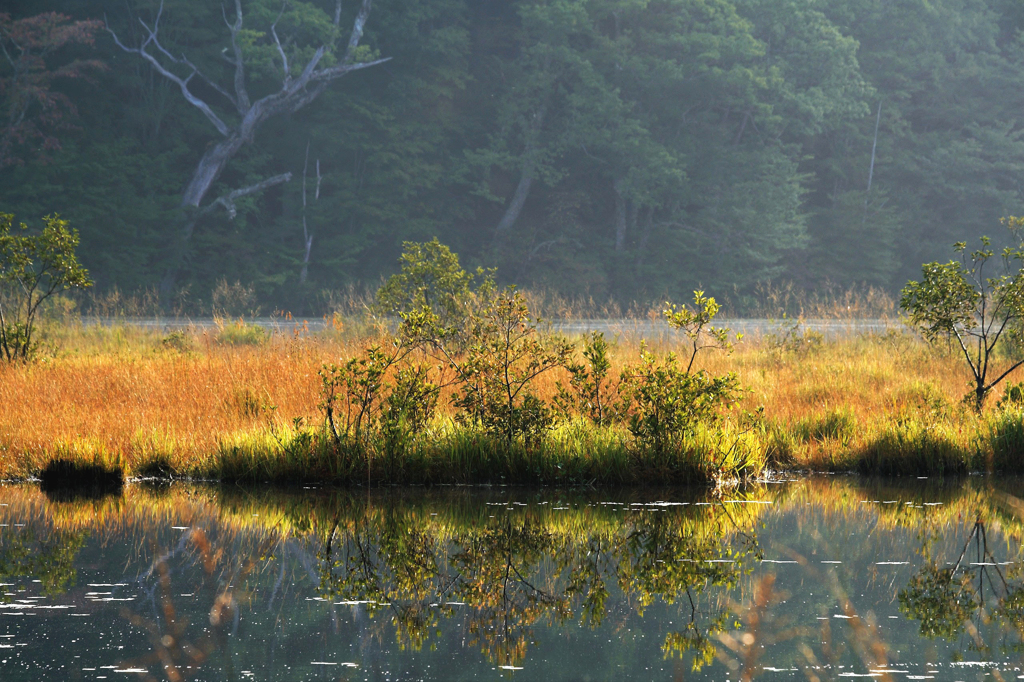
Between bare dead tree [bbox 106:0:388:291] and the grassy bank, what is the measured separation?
72.6ft

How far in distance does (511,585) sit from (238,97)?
1247 inches

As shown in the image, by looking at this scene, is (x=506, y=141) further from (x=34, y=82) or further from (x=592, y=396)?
(x=592, y=396)

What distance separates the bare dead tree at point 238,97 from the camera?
33656mm

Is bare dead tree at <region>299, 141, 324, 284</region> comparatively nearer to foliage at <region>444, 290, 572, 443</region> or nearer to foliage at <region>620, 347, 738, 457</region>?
foliage at <region>444, 290, 572, 443</region>

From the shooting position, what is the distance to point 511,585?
5609mm

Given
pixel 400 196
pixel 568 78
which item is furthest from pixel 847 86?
pixel 400 196

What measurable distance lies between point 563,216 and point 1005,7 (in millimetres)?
21691

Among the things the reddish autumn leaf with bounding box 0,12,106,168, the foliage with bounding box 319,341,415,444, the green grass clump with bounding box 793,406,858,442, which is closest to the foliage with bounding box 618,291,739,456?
the green grass clump with bounding box 793,406,858,442

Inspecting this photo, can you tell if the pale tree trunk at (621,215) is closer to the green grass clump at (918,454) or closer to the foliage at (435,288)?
the foliage at (435,288)

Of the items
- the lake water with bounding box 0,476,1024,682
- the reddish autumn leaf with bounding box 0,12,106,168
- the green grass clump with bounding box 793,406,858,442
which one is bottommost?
the lake water with bounding box 0,476,1024,682

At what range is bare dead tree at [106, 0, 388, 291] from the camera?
33656mm

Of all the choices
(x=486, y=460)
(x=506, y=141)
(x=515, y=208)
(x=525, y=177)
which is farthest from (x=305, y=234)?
(x=486, y=460)

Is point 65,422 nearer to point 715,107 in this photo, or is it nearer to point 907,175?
point 715,107

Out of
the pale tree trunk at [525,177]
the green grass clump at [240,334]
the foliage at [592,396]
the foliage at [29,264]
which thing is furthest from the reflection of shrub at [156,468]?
the pale tree trunk at [525,177]
